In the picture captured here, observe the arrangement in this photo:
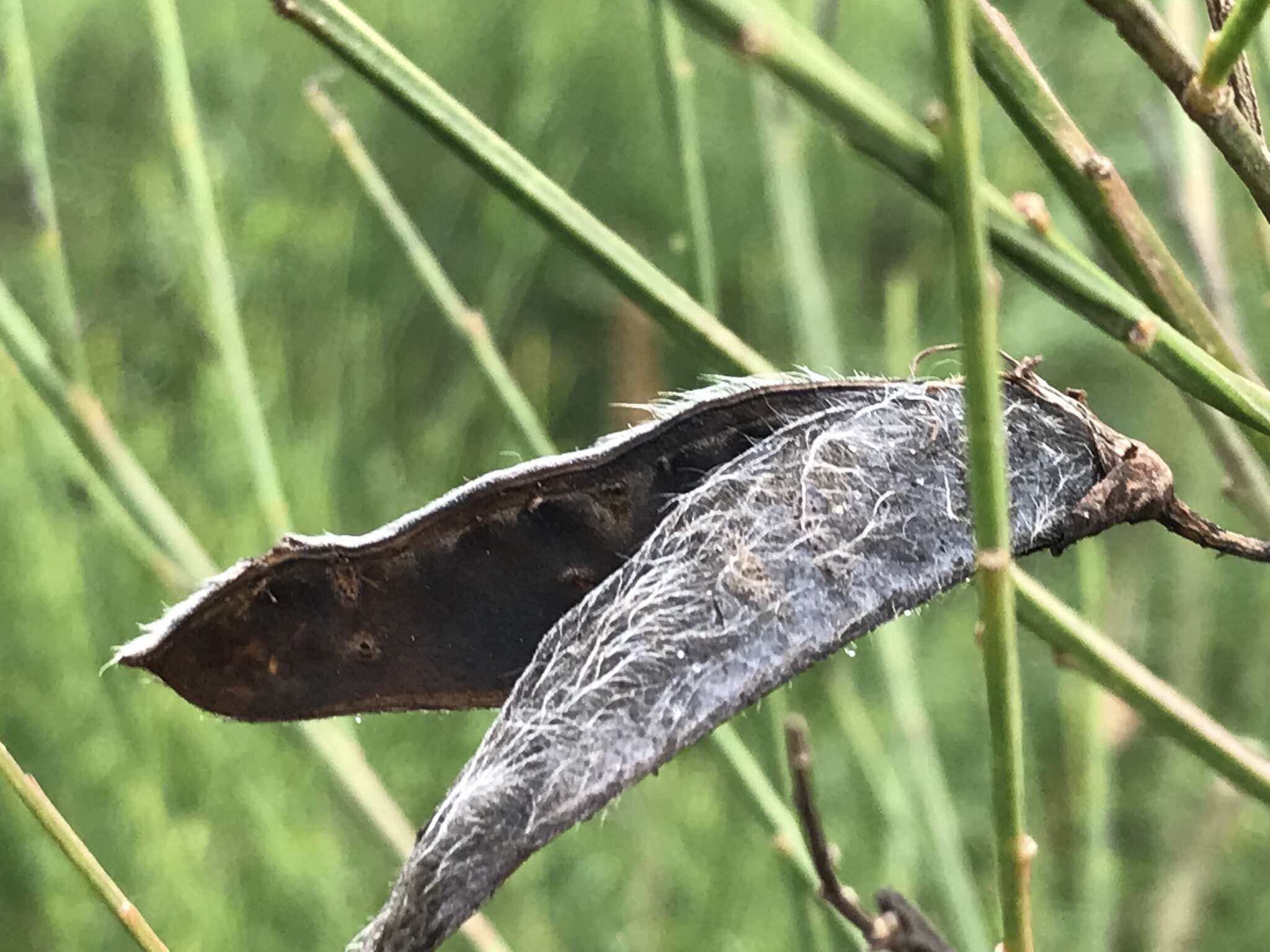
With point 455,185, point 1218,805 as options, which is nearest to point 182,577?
point 455,185

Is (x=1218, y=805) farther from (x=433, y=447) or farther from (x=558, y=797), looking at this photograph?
(x=558, y=797)

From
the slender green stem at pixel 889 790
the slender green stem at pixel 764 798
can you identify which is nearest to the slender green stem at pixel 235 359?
the slender green stem at pixel 764 798

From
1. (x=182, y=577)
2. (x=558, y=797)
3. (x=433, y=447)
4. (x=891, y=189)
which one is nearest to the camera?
(x=558, y=797)

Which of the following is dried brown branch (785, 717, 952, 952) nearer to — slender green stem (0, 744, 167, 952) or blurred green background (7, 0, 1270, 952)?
slender green stem (0, 744, 167, 952)

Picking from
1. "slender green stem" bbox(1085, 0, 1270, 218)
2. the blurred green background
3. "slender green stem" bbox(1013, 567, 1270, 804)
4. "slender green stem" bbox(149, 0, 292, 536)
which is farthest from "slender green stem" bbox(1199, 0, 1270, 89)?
the blurred green background

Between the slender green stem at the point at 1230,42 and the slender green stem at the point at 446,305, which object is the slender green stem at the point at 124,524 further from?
the slender green stem at the point at 1230,42

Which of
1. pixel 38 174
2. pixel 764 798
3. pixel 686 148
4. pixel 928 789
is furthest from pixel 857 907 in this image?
pixel 38 174
